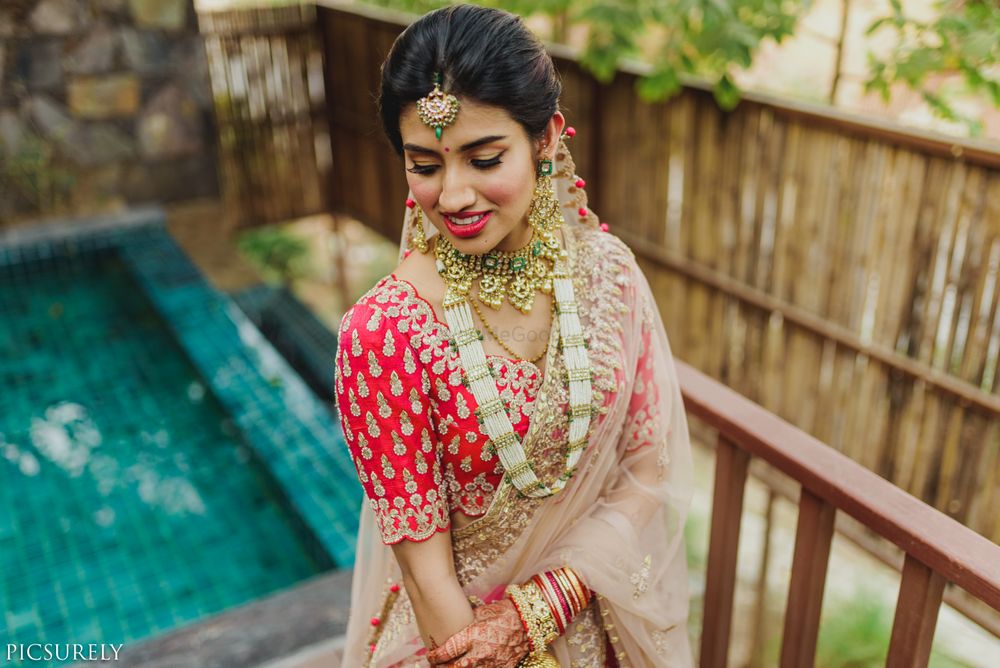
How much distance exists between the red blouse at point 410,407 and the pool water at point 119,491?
2.02 metres

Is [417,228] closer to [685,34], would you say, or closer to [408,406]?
[408,406]

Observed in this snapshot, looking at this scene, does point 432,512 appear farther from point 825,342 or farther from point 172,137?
point 172,137

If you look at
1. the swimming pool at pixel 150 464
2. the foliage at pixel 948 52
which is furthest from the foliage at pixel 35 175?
the foliage at pixel 948 52

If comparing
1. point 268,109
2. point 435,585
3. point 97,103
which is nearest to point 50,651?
point 435,585

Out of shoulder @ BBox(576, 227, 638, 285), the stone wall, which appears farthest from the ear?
the stone wall

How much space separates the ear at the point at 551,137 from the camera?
133 centimetres

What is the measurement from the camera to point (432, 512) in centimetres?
137

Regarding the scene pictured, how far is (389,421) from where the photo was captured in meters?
1.32

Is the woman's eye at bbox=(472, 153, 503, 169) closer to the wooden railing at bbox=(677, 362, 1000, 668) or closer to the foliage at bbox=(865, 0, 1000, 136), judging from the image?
the wooden railing at bbox=(677, 362, 1000, 668)

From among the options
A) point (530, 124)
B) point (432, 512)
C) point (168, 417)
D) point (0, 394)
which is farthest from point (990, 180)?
point (0, 394)

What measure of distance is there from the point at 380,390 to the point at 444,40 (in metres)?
0.52

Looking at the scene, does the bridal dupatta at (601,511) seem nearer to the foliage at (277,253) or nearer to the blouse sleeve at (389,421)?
the blouse sleeve at (389,421)

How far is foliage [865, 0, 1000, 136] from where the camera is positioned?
2.99 m

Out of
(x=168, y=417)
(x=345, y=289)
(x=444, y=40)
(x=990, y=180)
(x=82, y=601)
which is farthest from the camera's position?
(x=345, y=289)
